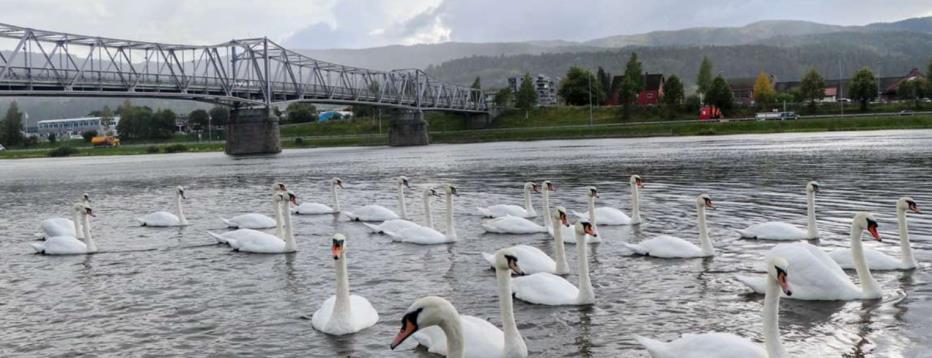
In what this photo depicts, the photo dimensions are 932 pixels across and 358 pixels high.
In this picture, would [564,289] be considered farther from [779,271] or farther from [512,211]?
[512,211]

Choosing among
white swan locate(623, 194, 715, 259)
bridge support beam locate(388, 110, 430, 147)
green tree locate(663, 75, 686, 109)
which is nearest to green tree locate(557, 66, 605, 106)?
green tree locate(663, 75, 686, 109)

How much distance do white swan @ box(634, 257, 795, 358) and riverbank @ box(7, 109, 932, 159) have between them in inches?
4072

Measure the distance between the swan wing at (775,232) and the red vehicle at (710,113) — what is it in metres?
125

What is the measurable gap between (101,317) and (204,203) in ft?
81.3

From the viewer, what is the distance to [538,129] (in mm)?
152125

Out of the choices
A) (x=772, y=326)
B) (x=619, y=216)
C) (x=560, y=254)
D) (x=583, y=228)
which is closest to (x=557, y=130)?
(x=619, y=216)

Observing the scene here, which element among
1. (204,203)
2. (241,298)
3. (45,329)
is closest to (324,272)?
(241,298)

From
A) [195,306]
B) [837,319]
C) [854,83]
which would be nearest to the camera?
[837,319]

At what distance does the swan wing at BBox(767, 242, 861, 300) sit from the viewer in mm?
13953

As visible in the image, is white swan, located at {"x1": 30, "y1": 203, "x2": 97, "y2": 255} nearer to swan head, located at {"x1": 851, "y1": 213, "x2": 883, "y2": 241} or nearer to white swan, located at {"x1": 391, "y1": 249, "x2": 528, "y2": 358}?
white swan, located at {"x1": 391, "y1": 249, "x2": 528, "y2": 358}

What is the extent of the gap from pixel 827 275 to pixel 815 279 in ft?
0.63

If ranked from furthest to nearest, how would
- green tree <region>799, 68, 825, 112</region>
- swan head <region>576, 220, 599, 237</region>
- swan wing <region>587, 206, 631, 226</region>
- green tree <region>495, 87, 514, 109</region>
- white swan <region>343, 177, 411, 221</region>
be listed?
1. green tree <region>495, 87, 514, 109</region>
2. green tree <region>799, 68, 825, 112</region>
3. white swan <region>343, 177, 411, 221</region>
4. swan wing <region>587, 206, 631, 226</region>
5. swan head <region>576, 220, 599, 237</region>

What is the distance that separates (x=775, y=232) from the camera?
2056cm

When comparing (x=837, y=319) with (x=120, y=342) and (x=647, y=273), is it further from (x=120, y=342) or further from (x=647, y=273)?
(x=120, y=342)
